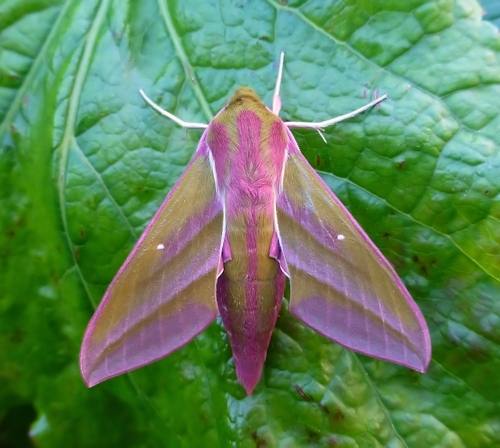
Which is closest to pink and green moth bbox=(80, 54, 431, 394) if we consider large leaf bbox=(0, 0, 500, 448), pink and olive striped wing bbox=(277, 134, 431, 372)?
pink and olive striped wing bbox=(277, 134, 431, 372)

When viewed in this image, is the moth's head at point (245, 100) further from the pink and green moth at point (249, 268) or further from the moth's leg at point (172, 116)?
the moth's leg at point (172, 116)

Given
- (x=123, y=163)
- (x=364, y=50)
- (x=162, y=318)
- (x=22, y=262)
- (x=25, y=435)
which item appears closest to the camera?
(x=162, y=318)

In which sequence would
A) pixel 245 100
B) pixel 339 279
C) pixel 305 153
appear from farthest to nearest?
pixel 305 153
pixel 245 100
pixel 339 279

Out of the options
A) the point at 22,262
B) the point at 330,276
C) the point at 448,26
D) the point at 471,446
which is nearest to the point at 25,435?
the point at 22,262

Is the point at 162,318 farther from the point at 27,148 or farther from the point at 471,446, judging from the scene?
the point at 471,446

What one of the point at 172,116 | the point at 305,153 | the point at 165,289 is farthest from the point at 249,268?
the point at 172,116

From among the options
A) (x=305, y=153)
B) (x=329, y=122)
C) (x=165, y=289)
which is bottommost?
(x=165, y=289)

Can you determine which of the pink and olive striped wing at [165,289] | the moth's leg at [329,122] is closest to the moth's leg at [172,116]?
the pink and olive striped wing at [165,289]

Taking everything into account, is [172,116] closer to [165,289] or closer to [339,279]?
[165,289]
